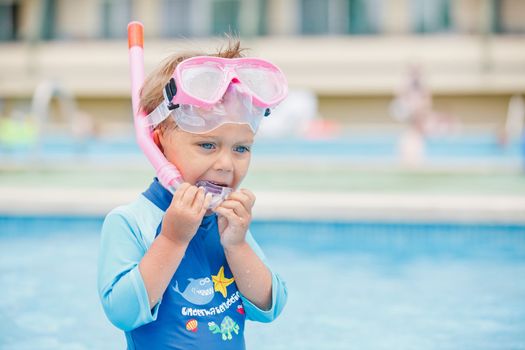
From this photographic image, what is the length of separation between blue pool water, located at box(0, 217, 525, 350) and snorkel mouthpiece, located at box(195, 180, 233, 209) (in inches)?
74.0

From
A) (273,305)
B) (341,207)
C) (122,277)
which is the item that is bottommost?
(341,207)

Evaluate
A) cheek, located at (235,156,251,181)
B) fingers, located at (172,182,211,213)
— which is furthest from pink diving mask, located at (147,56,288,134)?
fingers, located at (172,182,211,213)

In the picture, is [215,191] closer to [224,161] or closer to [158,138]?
[224,161]

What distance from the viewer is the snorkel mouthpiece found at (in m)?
2.09

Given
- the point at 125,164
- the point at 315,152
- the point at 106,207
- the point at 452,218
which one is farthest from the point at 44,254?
the point at 315,152

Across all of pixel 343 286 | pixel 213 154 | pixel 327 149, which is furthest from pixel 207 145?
pixel 327 149

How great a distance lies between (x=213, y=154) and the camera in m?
2.17

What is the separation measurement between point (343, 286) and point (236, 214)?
3247 millimetres

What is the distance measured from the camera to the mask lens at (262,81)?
224cm

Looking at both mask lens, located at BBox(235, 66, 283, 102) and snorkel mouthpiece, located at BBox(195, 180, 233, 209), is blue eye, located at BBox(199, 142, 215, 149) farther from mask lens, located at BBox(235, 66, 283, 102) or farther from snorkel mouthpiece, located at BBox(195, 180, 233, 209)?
mask lens, located at BBox(235, 66, 283, 102)

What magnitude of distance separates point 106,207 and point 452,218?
293 cm

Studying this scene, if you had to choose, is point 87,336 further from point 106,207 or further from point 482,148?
point 482,148

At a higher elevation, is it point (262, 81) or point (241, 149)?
point (262, 81)

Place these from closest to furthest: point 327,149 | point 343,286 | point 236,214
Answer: point 236,214 → point 343,286 → point 327,149
